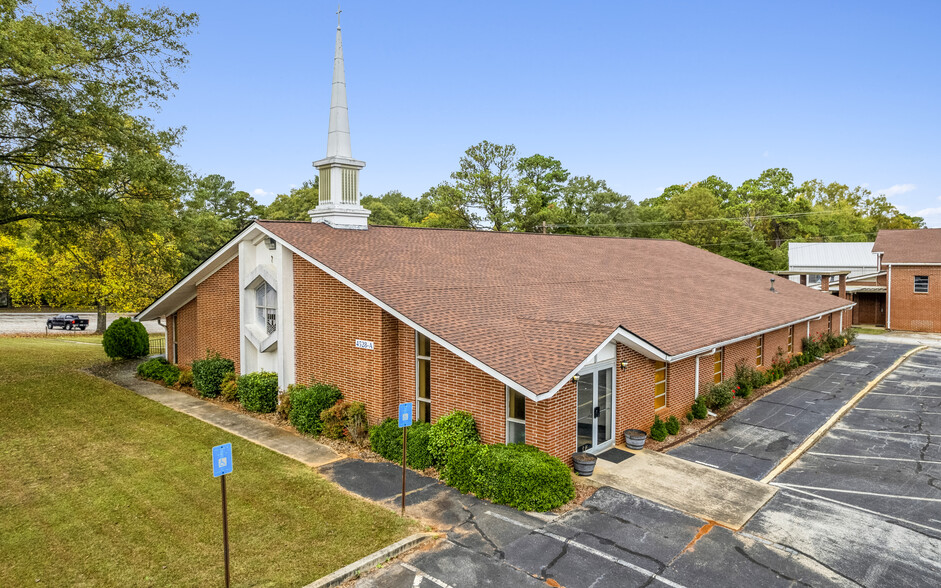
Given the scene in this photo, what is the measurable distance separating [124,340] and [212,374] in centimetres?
970

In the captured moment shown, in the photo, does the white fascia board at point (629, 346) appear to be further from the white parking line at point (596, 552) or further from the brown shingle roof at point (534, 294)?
the white parking line at point (596, 552)

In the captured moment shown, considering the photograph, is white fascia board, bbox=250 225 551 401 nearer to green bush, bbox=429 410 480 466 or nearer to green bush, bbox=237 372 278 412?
green bush, bbox=429 410 480 466

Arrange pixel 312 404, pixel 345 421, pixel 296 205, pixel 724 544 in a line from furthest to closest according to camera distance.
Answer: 1. pixel 296 205
2. pixel 312 404
3. pixel 345 421
4. pixel 724 544

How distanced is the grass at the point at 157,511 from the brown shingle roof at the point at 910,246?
4441cm

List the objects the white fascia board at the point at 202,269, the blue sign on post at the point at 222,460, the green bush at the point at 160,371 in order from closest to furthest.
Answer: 1. the blue sign on post at the point at 222,460
2. the white fascia board at the point at 202,269
3. the green bush at the point at 160,371

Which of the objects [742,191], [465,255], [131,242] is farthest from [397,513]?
[742,191]

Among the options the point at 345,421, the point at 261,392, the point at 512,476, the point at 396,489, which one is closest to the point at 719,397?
the point at 512,476

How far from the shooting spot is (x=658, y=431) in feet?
45.7

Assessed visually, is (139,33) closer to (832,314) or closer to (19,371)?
(19,371)

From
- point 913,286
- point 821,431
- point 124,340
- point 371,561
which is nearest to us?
point 371,561

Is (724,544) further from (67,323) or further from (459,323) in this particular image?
(67,323)

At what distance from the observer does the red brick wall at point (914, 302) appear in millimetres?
38562

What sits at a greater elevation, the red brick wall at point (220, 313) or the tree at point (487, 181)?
the tree at point (487, 181)

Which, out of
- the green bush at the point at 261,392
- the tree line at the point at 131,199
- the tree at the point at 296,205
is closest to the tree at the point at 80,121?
the tree line at the point at 131,199
